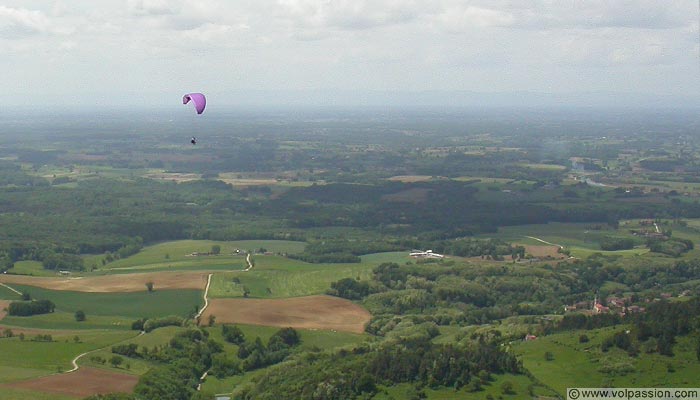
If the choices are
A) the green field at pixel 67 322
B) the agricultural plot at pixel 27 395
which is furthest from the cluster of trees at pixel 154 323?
the agricultural plot at pixel 27 395

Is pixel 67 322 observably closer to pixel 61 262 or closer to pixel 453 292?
pixel 61 262

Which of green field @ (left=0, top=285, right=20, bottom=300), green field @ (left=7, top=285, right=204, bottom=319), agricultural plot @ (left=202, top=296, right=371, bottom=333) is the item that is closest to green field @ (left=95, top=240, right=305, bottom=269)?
green field @ (left=7, top=285, right=204, bottom=319)

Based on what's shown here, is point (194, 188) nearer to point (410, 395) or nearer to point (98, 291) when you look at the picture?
point (98, 291)

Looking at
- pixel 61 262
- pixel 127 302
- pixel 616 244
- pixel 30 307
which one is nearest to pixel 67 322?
pixel 30 307

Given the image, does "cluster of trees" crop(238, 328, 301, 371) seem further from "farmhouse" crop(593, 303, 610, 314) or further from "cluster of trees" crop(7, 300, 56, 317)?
"farmhouse" crop(593, 303, 610, 314)

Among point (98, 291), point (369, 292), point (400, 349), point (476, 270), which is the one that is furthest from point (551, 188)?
point (400, 349)

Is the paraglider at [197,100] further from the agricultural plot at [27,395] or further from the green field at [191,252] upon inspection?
the green field at [191,252]
